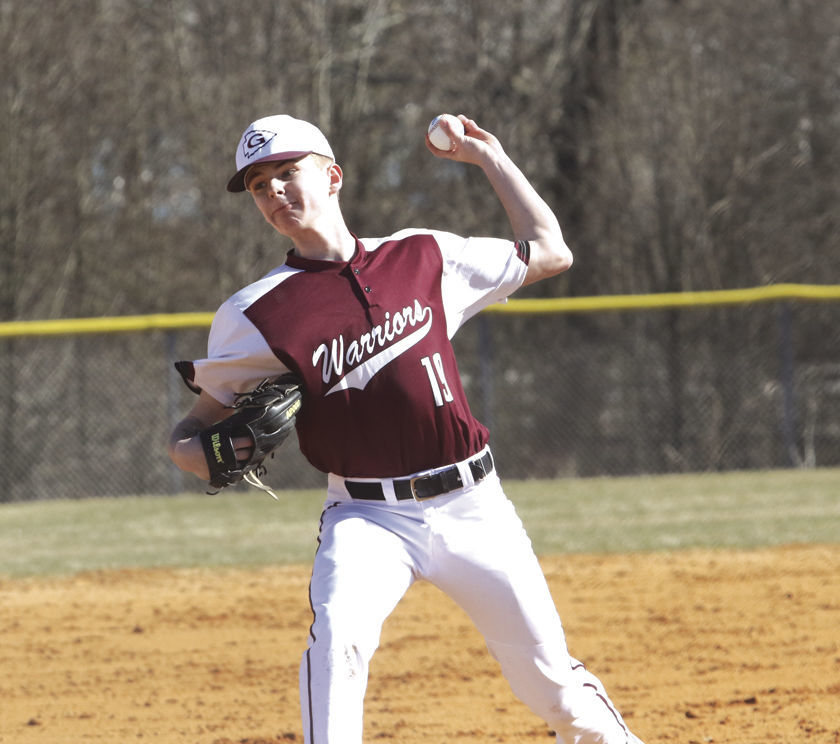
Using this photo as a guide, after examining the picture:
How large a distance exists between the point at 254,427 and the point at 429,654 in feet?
9.82

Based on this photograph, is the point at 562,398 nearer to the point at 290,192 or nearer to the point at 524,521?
the point at 524,521

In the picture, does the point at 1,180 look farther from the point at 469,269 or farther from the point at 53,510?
the point at 469,269

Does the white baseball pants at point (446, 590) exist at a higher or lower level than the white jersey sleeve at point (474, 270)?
lower

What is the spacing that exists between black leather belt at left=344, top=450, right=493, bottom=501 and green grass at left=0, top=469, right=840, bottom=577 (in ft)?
17.3

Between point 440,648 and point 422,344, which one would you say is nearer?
→ point 422,344

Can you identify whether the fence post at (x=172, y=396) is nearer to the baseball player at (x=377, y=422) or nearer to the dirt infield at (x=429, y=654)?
the dirt infield at (x=429, y=654)

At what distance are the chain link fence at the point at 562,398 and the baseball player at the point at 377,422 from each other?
9.19 m

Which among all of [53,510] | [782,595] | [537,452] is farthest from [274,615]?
[537,452]

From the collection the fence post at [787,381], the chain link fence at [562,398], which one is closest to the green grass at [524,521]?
the fence post at [787,381]

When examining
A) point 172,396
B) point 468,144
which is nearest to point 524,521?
point 172,396

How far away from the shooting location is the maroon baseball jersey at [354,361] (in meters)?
2.77

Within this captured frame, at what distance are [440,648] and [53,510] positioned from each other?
261 inches

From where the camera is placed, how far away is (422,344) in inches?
113

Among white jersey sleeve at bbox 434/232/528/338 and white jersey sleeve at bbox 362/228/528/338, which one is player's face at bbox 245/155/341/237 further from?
white jersey sleeve at bbox 434/232/528/338
